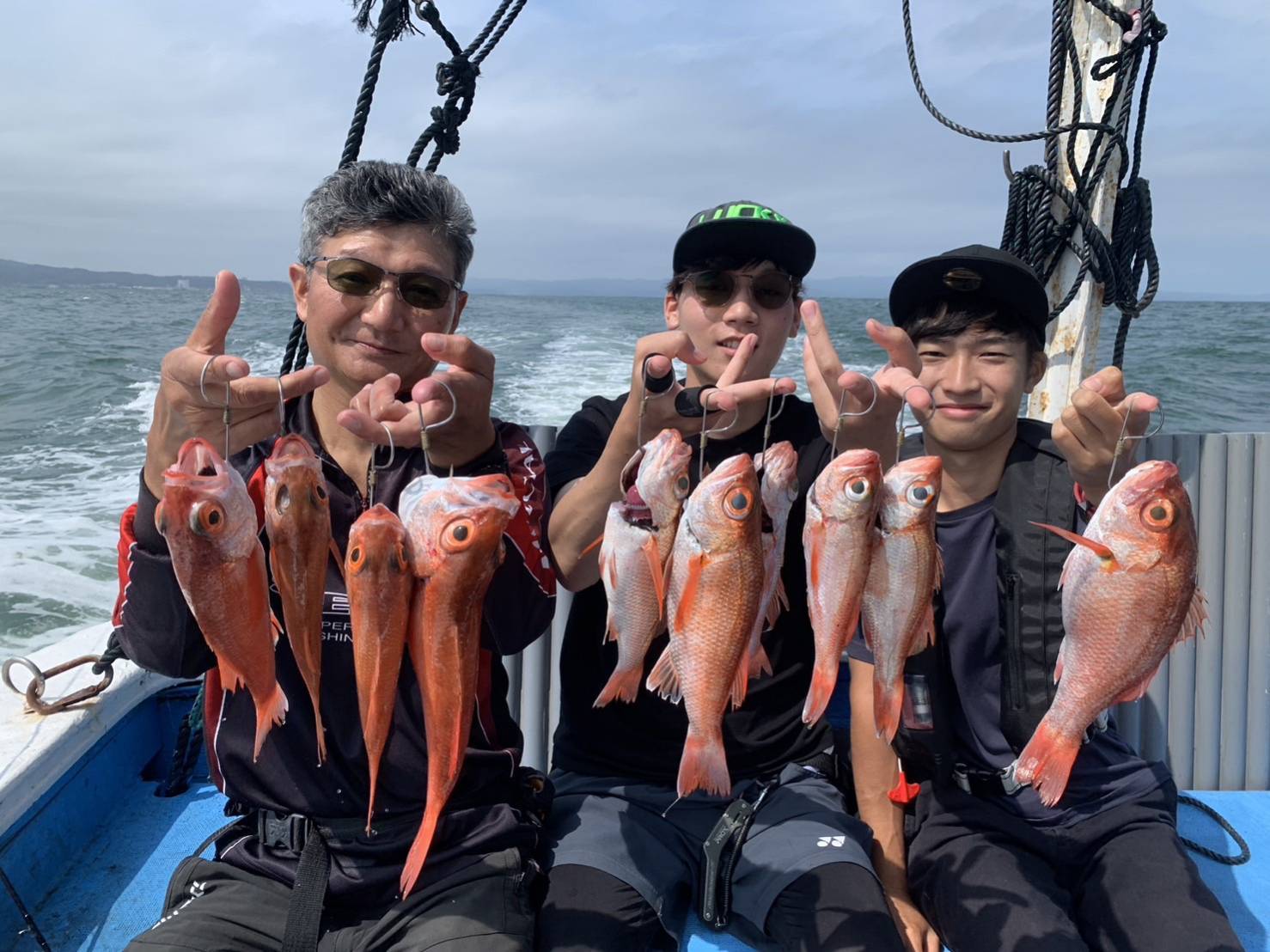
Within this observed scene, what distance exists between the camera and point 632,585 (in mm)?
2338

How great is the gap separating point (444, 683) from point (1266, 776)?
12.5ft

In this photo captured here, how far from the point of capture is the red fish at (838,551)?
7.18 feet

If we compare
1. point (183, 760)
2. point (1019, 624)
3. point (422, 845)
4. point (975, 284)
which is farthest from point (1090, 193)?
point (183, 760)

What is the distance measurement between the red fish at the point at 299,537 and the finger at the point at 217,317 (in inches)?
10.3

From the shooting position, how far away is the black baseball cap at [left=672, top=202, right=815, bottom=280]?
3.09 metres

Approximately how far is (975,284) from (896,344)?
908mm

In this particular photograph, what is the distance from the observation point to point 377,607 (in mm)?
2002

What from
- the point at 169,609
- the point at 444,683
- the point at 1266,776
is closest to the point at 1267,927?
the point at 1266,776

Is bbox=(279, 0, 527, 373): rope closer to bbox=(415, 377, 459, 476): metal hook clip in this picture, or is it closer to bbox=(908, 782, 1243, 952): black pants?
bbox=(415, 377, 459, 476): metal hook clip

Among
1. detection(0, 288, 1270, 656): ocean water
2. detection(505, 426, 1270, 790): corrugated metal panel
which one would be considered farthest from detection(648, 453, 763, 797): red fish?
detection(0, 288, 1270, 656): ocean water

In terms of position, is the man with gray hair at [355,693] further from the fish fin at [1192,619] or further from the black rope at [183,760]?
the fish fin at [1192,619]

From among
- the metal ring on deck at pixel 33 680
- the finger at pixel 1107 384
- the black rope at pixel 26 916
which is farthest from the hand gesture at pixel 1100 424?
the metal ring on deck at pixel 33 680

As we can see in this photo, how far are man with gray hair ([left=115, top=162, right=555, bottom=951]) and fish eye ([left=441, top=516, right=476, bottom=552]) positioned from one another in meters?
0.40

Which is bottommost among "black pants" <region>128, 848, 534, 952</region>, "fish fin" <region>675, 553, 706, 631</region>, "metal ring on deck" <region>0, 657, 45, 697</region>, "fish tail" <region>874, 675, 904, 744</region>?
"black pants" <region>128, 848, 534, 952</region>
